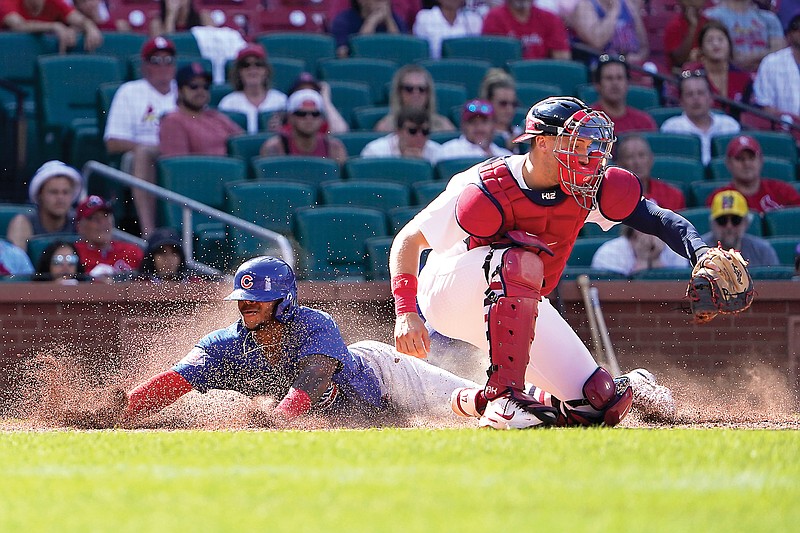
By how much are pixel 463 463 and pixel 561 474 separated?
402 mm

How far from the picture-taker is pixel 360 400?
6.42 metres

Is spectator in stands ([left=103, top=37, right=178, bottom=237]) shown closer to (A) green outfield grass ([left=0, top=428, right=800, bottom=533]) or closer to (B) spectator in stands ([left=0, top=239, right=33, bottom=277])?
(B) spectator in stands ([left=0, top=239, right=33, bottom=277])

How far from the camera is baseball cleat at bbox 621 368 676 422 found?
617cm

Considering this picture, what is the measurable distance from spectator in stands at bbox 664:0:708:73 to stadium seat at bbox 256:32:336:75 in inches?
142

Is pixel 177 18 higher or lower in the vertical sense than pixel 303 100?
higher

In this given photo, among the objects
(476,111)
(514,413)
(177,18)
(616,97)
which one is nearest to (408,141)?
(476,111)

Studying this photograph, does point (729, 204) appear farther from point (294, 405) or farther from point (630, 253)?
point (294, 405)

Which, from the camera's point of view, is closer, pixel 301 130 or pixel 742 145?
pixel 301 130

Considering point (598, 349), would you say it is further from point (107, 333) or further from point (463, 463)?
point (463, 463)

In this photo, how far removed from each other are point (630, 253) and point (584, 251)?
0.34 m

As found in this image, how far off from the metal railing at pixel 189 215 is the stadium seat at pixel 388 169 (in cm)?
118

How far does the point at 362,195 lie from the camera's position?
9656mm

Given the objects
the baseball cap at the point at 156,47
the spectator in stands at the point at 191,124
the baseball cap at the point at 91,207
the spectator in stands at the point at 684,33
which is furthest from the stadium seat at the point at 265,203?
the spectator in stands at the point at 684,33

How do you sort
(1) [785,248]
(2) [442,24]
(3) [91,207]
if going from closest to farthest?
1. (3) [91,207]
2. (1) [785,248]
3. (2) [442,24]
